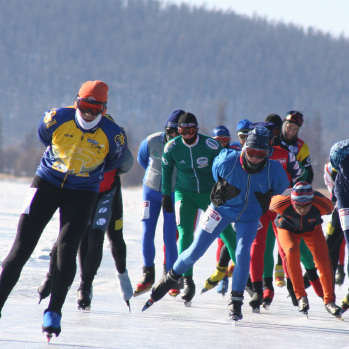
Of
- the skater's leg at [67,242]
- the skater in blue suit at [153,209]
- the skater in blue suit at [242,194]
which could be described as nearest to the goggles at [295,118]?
the skater in blue suit at [153,209]

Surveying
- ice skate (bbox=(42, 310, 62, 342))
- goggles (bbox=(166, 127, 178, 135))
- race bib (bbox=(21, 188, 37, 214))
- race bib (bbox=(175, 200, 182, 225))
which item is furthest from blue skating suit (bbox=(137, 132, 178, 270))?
ice skate (bbox=(42, 310, 62, 342))

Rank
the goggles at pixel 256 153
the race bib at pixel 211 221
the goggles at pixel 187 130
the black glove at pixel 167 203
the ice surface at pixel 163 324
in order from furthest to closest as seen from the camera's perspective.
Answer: the black glove at pixel 167 203 < the goggles at pixel 187 130 < the race bib at pixel 211 221 < the goggles at pixel 256 153 < the ice surface at pixel 163 324

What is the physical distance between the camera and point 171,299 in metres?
7.15

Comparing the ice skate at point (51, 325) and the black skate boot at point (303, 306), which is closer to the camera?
the ice skate at point (51, 325)

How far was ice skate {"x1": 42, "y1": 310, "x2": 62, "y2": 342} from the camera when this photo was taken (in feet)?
14.5

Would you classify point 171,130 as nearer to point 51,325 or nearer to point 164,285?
point 164,285

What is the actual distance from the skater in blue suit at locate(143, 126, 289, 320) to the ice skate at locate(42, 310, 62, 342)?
1.68 meters

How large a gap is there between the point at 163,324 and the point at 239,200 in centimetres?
117

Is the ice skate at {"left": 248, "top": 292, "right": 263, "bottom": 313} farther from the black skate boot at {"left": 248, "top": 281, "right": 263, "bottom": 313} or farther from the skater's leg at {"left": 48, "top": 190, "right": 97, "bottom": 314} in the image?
the skater's leg at {"left": 48, "top": 190, "right": 97, "bottom": 314}

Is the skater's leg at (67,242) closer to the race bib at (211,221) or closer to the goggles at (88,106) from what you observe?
the goggles at (88,106)

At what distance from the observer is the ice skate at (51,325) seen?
14.5 feet

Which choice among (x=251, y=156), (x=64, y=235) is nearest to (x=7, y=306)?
(x=64, y=235)

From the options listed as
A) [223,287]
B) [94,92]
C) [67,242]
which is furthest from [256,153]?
[223,287]

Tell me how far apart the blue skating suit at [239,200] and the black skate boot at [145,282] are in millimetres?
1471
